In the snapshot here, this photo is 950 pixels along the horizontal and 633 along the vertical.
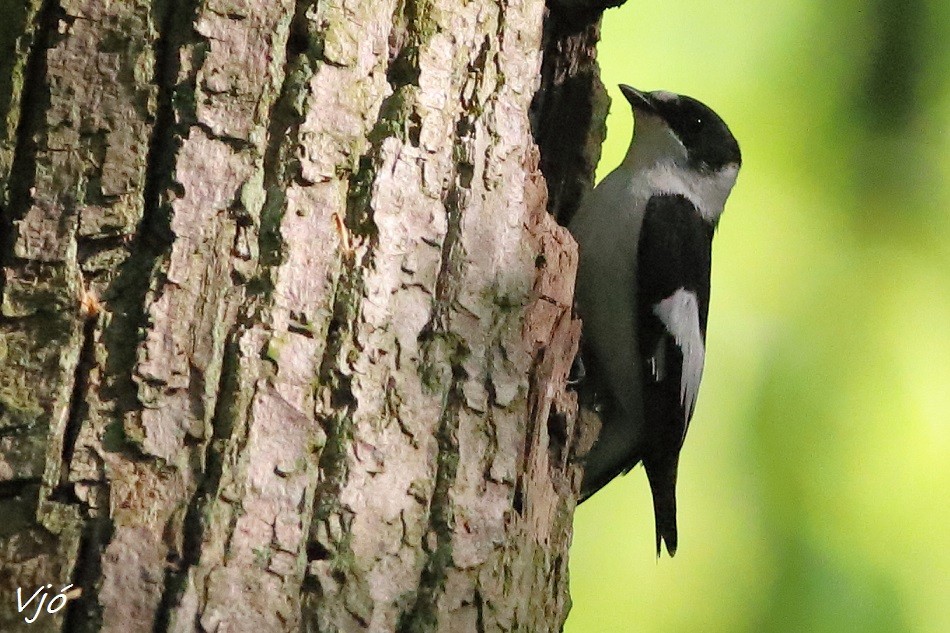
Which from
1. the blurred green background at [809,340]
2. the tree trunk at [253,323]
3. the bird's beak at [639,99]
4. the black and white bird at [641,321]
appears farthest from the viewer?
the blurred green background at [809,340]

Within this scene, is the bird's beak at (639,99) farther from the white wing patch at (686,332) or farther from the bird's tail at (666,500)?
the bird's tail at (666,500)

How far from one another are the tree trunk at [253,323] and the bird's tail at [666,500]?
84 centimetres

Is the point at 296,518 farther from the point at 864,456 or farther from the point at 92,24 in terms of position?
the point at 864,456

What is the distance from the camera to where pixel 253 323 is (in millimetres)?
1157

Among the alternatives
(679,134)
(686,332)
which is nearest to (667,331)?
(686,332)

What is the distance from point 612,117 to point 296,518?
1830mm

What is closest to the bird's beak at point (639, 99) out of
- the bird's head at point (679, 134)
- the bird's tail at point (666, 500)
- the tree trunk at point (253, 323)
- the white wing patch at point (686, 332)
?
the bird's head at point (679, 134)

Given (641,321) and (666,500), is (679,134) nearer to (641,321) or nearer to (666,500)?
(641,321)

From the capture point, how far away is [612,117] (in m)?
2.68

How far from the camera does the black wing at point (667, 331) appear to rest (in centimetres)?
209

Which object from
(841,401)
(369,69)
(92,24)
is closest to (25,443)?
(92,24)

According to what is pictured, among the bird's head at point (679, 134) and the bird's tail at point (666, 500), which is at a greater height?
the bird's head at point (679, 134)

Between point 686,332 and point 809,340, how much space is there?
2.50 feet

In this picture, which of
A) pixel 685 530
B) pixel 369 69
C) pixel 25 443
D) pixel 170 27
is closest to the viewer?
pixel 25 443
